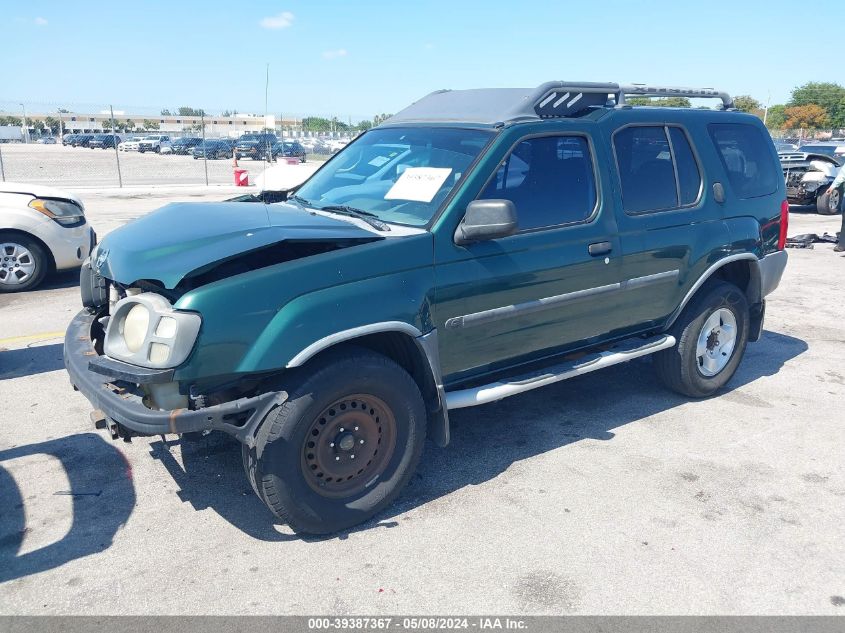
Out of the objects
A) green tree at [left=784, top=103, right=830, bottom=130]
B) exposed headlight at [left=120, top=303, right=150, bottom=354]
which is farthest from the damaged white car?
green tree at [left=784, top=103, right=830, bottom=130]

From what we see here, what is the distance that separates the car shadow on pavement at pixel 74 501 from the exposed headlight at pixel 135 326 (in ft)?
3.21

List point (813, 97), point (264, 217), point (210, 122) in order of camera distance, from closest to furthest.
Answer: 1. point (264, 217)
2. point (210, 122)
3. point (813, 97)

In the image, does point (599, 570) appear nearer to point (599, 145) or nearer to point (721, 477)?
point (721, 477)

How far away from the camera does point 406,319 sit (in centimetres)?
344

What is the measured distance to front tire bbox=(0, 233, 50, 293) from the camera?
311 inches

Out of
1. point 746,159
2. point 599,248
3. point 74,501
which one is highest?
point 746,159

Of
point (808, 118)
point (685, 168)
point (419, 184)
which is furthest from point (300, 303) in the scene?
point (808, 118)

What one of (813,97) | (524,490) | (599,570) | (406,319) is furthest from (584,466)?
(813,97)

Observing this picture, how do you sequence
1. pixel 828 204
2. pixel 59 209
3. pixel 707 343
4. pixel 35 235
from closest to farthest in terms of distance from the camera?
1. pixel 707 343
2. pixel 35 235
3. pixel 59 209
4. pixel 828 204

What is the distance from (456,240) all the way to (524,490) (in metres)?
1.43

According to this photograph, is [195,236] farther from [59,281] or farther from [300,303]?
[59,281]

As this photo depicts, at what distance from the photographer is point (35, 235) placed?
7941 mm

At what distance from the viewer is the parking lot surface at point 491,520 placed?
9.97ft

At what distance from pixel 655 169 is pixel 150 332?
10.9 feet
